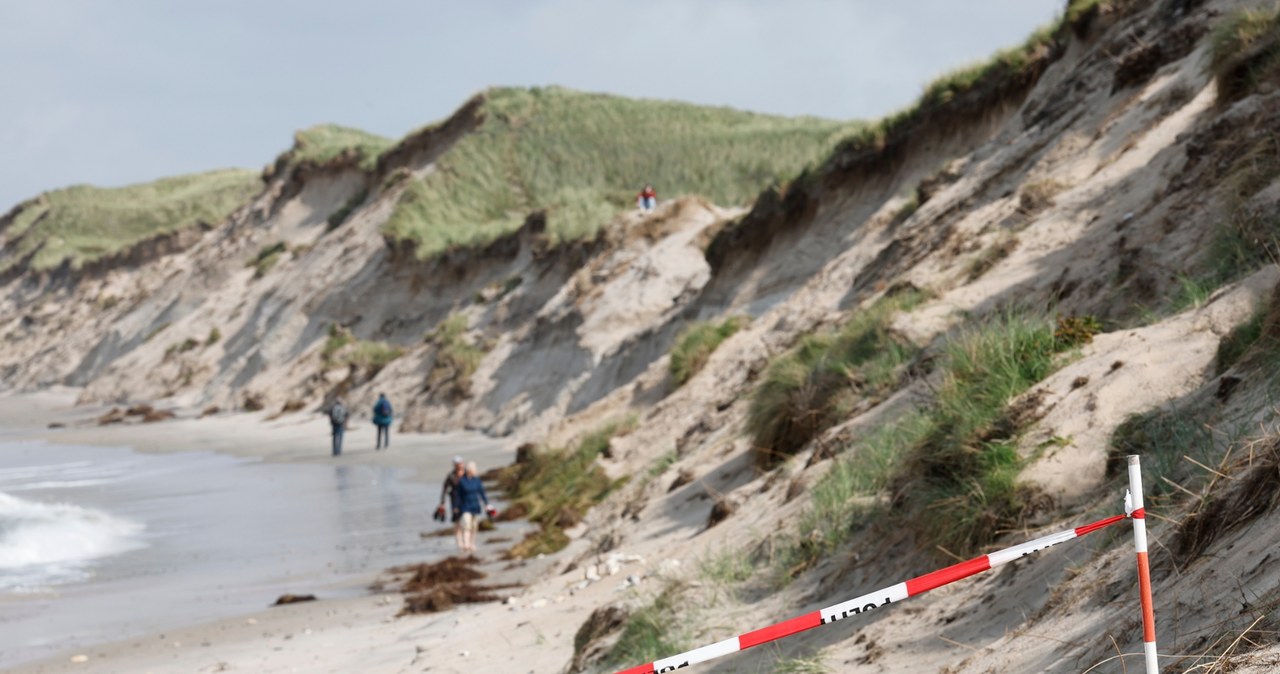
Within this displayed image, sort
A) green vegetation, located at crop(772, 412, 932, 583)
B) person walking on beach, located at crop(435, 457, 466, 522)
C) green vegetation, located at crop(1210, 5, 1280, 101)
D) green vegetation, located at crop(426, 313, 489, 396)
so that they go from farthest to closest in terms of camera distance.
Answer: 1. green vegetation, located at crop(426, 313, 489, 396)
2. person walking on beach, located at crop(435, 457, 466, 522)
3. green vegetation, located at crop(1210, 5, 1280, 101)
4. green vegetation, located at crop(772, 412, 932, 583)

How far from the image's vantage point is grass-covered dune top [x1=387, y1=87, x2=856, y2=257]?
47750mm

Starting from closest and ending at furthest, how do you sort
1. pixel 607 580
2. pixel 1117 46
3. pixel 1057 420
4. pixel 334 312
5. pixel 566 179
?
pixel 1057 420 → pixel 607 580 → pixel 1117 46 → pixel 334 312 → pixel 566 179

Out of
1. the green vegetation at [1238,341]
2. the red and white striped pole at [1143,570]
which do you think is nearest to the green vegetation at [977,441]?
the green vegetation at [1238,341]

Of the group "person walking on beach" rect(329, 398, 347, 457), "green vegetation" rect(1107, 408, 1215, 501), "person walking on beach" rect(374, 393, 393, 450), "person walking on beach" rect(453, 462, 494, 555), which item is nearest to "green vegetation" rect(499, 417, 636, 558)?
"person walking on beach" rect(453, 462, 494, 555)

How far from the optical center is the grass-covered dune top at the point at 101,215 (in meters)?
90.6

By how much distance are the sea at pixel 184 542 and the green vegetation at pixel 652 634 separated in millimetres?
6266

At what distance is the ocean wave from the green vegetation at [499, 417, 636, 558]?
5162 millimetres

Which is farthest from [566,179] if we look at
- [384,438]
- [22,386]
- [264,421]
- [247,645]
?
[247,645]

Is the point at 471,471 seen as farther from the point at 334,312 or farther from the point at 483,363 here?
the point at 334,312

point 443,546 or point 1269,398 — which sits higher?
point 1269,398

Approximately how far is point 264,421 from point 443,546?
2291 cm

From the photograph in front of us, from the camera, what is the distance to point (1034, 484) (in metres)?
6.45

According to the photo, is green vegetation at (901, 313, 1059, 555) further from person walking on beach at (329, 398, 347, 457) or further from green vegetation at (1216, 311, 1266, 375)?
person walking on beach at (329, 398, 347, 457)

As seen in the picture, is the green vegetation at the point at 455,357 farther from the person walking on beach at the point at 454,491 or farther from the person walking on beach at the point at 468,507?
the person walking on beach at the point at 468,507
